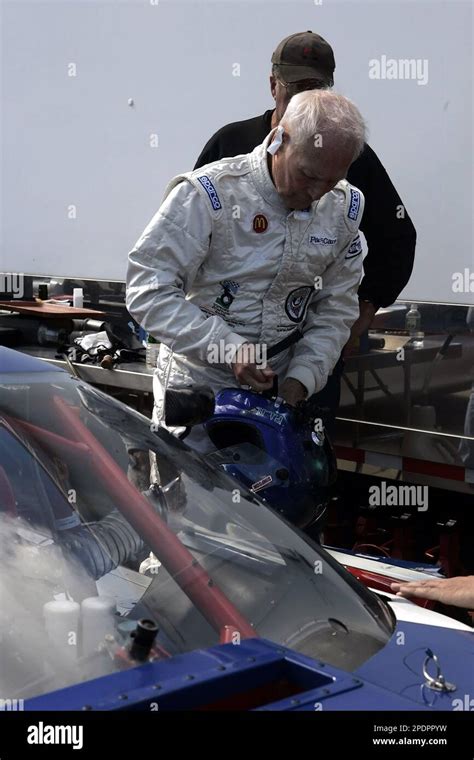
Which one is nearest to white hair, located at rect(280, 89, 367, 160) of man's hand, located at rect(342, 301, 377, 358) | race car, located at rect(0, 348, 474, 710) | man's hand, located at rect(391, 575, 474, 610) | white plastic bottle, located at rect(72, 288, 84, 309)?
race car, located at rect(0, 348, 474, 710)

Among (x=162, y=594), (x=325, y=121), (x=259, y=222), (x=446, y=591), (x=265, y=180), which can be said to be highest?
(x=325, y=121)

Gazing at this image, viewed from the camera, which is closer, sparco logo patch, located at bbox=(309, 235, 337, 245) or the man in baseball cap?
Answer: sparco logo patch, located at bbox=(309, 235, 337, 245)

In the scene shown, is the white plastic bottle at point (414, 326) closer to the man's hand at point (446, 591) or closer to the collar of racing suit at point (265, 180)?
the collar of racing suit at point (265, 180)

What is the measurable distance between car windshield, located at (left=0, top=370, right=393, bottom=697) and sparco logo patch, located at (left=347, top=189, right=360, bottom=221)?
3.91 ft

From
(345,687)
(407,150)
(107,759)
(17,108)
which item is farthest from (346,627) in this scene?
(17,108)

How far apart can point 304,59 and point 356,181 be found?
482mm

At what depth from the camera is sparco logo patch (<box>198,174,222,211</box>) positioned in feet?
9.38

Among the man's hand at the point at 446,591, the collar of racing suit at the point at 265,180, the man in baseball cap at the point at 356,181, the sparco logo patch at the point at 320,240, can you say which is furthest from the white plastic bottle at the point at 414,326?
the man's hand at the point at 446,591

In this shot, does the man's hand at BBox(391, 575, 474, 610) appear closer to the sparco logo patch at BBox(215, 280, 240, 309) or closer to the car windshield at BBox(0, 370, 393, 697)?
the car windshield at BBox(0, 370, 393, 697)

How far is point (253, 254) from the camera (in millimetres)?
2922

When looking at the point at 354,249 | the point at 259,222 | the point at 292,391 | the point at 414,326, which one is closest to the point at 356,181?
the point at 414,326

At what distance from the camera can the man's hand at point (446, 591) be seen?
222cm

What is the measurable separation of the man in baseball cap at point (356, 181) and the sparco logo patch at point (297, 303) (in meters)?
0.51

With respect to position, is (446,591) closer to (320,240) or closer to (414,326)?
(320,240)
